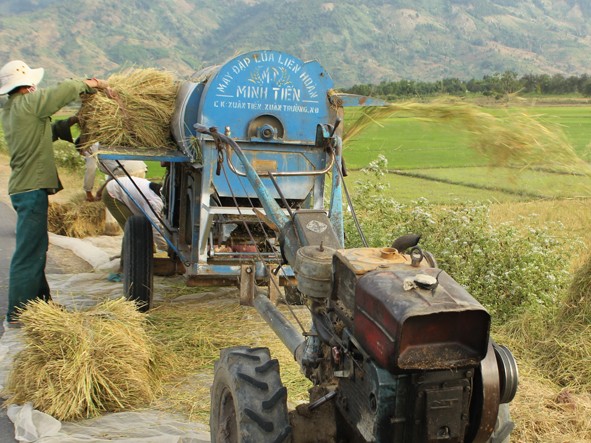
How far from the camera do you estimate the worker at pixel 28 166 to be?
6.04 m

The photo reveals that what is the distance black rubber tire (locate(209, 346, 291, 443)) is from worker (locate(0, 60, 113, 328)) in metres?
3.09

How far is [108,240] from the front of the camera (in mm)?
10594

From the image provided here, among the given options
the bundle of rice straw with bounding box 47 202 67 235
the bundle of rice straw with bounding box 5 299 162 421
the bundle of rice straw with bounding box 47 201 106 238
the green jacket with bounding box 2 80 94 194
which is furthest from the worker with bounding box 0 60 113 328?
the bundle of rice straw with bounding box 47 202 67 235

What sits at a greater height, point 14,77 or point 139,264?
point 14,77

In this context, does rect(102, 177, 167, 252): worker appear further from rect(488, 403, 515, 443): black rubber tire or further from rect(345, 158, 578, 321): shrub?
rect(488, 403, 515, 443): black rubber tire

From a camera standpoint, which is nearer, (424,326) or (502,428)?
(424,326)

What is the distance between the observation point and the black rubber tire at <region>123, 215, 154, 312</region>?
6418mm

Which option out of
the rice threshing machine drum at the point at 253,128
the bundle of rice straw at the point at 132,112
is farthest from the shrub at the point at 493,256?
the bundle of rice straw at the point at 132,112

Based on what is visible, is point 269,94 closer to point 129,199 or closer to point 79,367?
point 79,367

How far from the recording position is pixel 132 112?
6.45 meters

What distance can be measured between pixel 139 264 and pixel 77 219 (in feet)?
15.9

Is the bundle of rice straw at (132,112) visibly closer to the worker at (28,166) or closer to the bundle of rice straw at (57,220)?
the worker at (28,166)

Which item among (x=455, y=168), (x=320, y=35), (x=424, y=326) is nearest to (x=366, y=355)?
(x=424, y=326)

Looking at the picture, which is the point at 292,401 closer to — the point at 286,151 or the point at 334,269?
the point at 334,269
